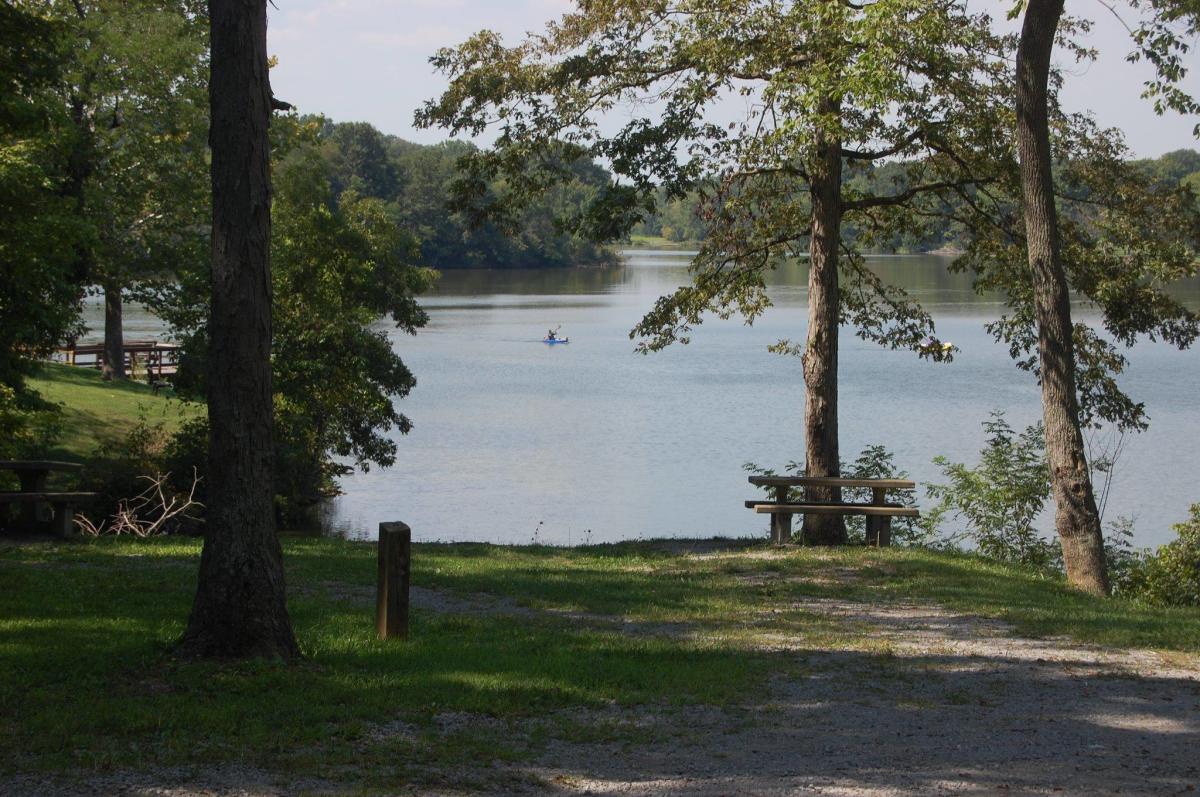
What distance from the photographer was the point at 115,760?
5570mm

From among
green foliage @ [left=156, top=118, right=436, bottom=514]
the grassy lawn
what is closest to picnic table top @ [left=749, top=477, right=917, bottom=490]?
the grassy lawn

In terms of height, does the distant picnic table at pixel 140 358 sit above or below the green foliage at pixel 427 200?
below

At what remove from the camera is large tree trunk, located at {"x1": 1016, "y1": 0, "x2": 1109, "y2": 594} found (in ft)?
41.3

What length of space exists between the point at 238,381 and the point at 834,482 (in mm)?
8963

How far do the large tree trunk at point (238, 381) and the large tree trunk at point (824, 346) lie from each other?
8.85 metres

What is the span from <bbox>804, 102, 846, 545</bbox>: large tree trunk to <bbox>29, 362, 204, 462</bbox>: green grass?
1318cm

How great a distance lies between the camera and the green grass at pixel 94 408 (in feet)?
82.1

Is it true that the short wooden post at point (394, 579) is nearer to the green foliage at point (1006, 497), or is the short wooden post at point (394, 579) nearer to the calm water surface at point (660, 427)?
the green foliage at point (1006, 497)

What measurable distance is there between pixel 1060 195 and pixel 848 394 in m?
26.1

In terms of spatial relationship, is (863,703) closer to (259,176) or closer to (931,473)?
(259,176)

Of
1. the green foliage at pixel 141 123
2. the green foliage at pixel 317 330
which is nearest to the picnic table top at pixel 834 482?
the green foliage at pixel 317 330

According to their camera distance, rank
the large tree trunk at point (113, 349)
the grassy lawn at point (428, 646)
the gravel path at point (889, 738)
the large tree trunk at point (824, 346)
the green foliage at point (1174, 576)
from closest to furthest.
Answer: the gravel path at point (889, 738) < the grassy lawn at point (428, 646) < the green foliage at point (1174, 576) < the large tree trunk at point (824, 346) < the large tree trunk at point (113, 349)

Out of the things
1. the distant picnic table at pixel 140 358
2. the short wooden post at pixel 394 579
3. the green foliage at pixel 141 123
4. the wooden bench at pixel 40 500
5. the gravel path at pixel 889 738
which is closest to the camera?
the gravel path at pixel 889 738

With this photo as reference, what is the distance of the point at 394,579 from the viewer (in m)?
8.20
